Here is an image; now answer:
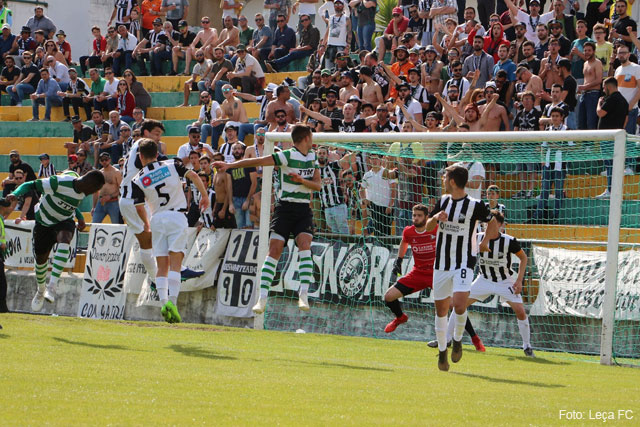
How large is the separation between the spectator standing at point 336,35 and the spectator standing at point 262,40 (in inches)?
111

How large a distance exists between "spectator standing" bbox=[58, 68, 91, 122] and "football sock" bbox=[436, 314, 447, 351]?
59.6 ft

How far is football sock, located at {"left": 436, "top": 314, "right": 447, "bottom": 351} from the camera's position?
10477 millimetres

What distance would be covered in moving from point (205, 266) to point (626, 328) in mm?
7125

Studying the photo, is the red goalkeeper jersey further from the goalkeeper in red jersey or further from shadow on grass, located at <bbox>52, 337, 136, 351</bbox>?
shadow on grass, located at <bbox>52, 337, 136, 351</bbox>

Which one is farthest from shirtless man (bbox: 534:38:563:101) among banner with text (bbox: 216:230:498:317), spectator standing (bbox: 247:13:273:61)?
spectator standing (bbox: 247:13:273:61)

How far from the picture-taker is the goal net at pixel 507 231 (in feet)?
47.5

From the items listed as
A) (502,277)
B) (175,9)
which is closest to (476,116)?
(502,277)

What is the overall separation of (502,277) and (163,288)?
4782 mm

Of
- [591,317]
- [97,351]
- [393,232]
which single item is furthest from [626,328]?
[97,351]

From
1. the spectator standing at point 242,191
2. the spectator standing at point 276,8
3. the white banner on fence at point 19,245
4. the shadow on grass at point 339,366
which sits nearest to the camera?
the shadow on grass at point 339,366

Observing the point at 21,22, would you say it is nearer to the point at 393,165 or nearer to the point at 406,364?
the point at 393,165

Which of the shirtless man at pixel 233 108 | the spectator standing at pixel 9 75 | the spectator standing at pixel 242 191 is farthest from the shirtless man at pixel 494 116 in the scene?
the spectator standing at pixel 9 75

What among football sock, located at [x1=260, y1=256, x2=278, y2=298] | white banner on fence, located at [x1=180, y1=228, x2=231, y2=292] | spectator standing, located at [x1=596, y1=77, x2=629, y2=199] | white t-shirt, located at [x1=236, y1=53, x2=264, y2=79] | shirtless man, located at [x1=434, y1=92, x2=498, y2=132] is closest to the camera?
football sock, located at [x1=260, y1=256, x2=278, y2=298]

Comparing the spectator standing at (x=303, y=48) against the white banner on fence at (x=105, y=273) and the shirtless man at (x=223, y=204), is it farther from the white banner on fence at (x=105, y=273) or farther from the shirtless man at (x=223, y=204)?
the white banner on fence at (x=105, y=273)
